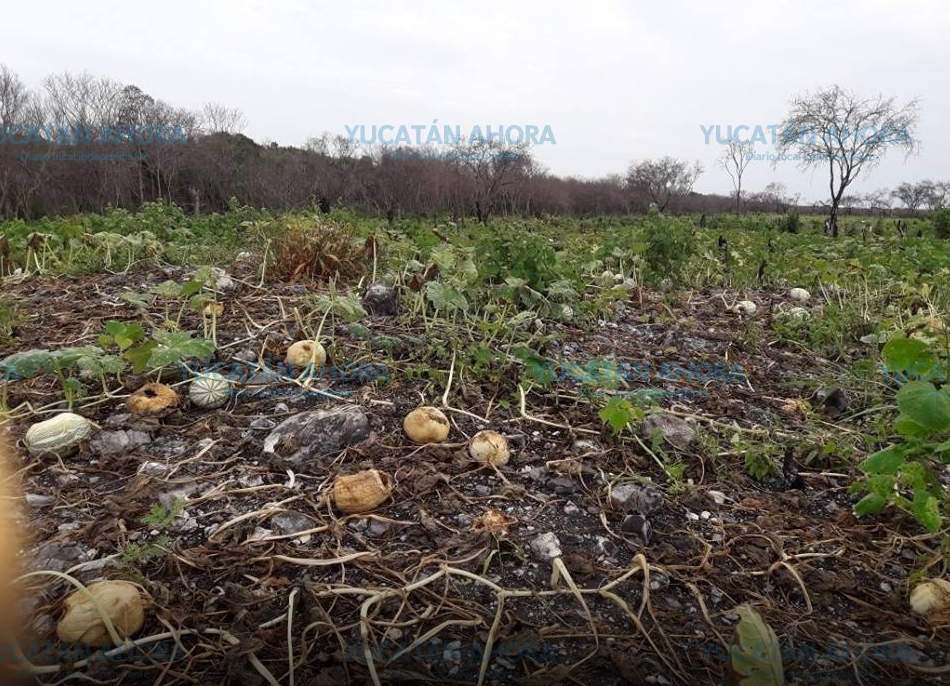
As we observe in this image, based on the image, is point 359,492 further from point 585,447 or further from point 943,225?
point 943,225

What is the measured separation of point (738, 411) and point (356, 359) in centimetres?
187

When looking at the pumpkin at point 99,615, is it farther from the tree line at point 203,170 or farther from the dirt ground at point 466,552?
the tree line at point 203,170

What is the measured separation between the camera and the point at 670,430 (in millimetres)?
2227

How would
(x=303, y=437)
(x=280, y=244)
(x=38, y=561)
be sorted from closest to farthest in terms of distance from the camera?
(x=38, y=561), (x=303, y=437), (x=280, y=244)

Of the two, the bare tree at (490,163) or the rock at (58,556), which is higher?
the bare tree at (490,163)

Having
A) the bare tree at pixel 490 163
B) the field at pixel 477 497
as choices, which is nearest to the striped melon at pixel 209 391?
the field at pixel 477 497

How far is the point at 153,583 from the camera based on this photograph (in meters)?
1.37

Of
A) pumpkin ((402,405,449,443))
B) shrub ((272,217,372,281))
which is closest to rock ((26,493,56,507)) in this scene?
pumpkin ((402,405,449,443))

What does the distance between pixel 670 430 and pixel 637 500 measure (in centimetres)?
50

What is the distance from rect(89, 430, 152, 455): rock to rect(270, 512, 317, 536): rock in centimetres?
79

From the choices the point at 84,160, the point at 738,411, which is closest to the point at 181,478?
the point at 738,411

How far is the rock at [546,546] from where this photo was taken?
62.5 inches

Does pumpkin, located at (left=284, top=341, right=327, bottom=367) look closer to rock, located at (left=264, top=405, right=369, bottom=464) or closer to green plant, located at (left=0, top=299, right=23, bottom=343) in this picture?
rock, located at (left=264, top=405, right=369, bottom=464)

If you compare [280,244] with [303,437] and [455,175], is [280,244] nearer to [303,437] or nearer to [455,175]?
[303,437]
